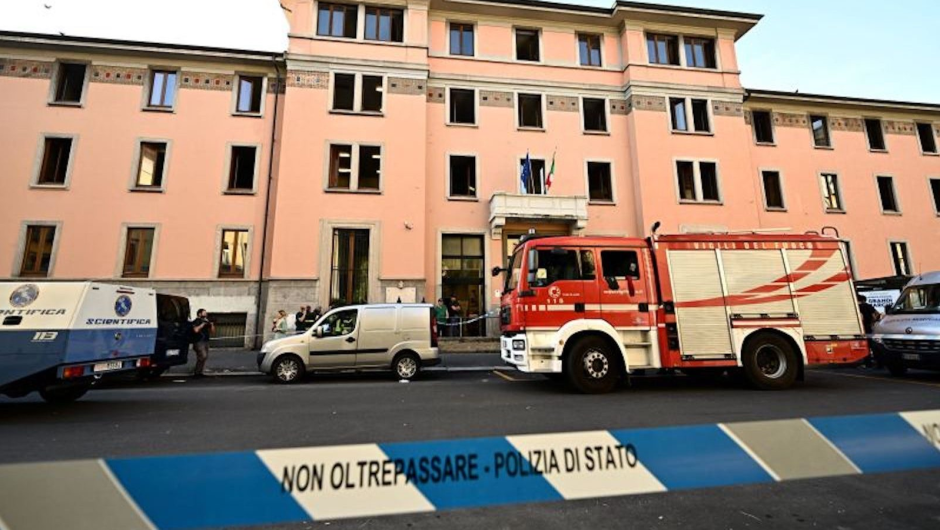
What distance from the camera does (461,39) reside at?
2062 cm

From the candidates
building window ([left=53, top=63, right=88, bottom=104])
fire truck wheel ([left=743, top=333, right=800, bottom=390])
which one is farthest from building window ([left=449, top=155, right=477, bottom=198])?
building window ([left=53, top=63, right=88, bottom=104])

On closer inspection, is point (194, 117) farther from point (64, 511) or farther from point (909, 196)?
point (909, 196)

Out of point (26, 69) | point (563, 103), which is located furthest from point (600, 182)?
point (26, 69)

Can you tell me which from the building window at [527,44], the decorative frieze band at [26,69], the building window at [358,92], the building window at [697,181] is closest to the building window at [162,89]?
the decorative frieze band at [26,69]

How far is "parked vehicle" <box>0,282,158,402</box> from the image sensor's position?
6.57 m

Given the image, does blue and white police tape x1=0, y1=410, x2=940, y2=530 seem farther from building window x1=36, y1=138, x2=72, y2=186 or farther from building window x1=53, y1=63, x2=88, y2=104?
building window x1=53, y1=63, x2=88, y2=104

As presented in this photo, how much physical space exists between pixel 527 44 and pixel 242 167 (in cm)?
1495

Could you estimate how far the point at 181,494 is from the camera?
142 centimetres

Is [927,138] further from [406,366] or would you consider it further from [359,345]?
[359,345]

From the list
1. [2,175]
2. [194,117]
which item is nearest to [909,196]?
[194,117]

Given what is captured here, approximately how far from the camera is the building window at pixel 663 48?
21.4 meters

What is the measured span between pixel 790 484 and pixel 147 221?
69.7ft

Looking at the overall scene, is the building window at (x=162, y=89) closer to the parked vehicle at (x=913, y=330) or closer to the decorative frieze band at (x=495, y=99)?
the decorative frieze band at (x=495, y=99)

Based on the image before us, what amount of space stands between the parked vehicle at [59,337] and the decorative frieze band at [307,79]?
1296 cm
